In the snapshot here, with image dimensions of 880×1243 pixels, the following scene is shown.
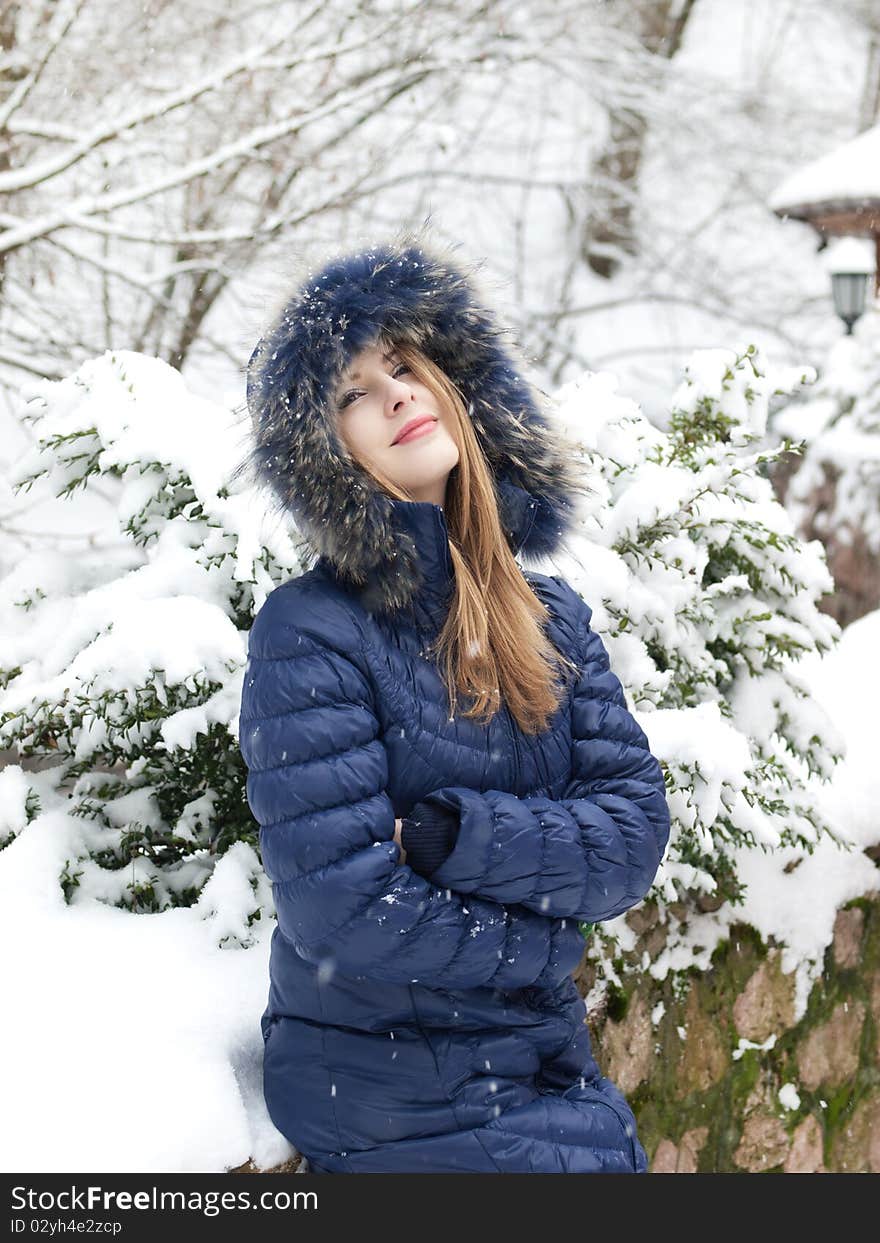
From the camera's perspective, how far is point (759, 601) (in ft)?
9.40

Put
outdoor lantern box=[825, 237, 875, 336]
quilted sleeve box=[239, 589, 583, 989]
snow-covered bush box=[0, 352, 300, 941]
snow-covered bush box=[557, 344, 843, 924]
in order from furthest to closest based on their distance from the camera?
outdoor lantern box=[825, 237, 875, 336]
snow-covered bush box=[557, 344, 843, 924]
snow-covered bush box=[0, 352, 300, 941]
quilted sleeve box=[239, 589, 583, 989]

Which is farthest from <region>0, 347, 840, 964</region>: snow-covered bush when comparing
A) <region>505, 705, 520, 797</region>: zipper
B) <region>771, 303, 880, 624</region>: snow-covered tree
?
<region>771, 303, 880, 624</region>: snow-covered tree

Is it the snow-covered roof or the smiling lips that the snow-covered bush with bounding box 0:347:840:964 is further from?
the snow-covered roof

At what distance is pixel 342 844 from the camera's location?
1.62m

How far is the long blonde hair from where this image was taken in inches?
72.7

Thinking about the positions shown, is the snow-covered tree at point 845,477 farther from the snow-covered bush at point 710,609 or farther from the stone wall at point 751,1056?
the snow-covered bush at point 710,609

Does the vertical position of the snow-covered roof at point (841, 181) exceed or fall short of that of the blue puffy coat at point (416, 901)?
it exceeds it

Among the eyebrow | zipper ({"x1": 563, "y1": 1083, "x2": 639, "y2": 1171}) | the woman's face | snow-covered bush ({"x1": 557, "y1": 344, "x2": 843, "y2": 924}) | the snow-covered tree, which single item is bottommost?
the snow-covered tree

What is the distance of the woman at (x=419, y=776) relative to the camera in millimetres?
1672

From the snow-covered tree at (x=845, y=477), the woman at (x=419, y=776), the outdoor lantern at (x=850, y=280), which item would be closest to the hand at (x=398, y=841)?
the woman at (x=419, y=776)

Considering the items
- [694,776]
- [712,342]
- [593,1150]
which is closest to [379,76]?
[694,776]

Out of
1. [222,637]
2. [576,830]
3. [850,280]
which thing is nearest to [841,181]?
[850,280]

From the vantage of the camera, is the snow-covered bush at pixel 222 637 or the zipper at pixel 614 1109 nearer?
the zipper at pixel 614 1109

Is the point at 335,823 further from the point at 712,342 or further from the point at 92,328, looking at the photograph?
the point at 712,342
